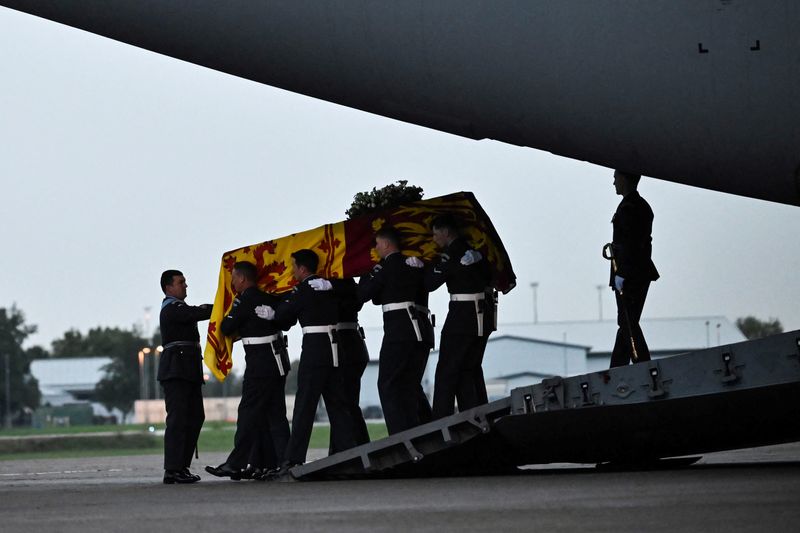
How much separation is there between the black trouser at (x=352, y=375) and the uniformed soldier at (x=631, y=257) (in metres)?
2.27

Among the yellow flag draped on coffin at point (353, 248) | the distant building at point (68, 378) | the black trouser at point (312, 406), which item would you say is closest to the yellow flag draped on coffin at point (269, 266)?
the yellow flag draped on coffin at point (353, 248)

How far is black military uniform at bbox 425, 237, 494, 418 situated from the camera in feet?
33.1

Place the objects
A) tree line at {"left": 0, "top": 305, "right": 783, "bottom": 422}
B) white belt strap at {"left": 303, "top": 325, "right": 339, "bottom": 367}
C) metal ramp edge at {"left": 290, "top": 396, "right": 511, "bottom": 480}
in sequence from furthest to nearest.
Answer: tree line at {"left": 0, "top": 305, "right": 783, "bottom": 422} → white belt strap at {"left": 303, "top": 325, "right": 339, "bottom": 367} → metal ramp edge at {"left": 290, "top": 396, "right": 511, "bottom": 480}

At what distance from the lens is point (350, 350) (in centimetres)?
1094

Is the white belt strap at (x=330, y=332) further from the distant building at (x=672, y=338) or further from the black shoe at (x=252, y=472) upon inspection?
the distant building at (x=672, y=338)

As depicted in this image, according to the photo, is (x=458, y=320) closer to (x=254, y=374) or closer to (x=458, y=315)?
(x=458, y=315)

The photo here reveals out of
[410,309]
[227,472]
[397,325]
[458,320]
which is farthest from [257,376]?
[458,320]

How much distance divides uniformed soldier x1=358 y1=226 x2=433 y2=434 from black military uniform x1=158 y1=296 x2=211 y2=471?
1.80 m

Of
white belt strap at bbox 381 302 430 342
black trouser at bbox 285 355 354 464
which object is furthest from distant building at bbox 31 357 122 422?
white belt strap at bbox 381 302 430 342

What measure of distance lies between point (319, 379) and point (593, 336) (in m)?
76.2

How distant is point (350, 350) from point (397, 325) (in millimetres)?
751

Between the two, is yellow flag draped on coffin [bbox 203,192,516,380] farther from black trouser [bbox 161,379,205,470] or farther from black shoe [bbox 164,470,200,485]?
black shoe [bbox 164,470,200,485]

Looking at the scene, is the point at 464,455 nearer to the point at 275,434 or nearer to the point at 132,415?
the point at 275,434

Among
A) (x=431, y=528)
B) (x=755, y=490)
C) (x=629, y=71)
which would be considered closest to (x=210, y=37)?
(x=629, y=71)
